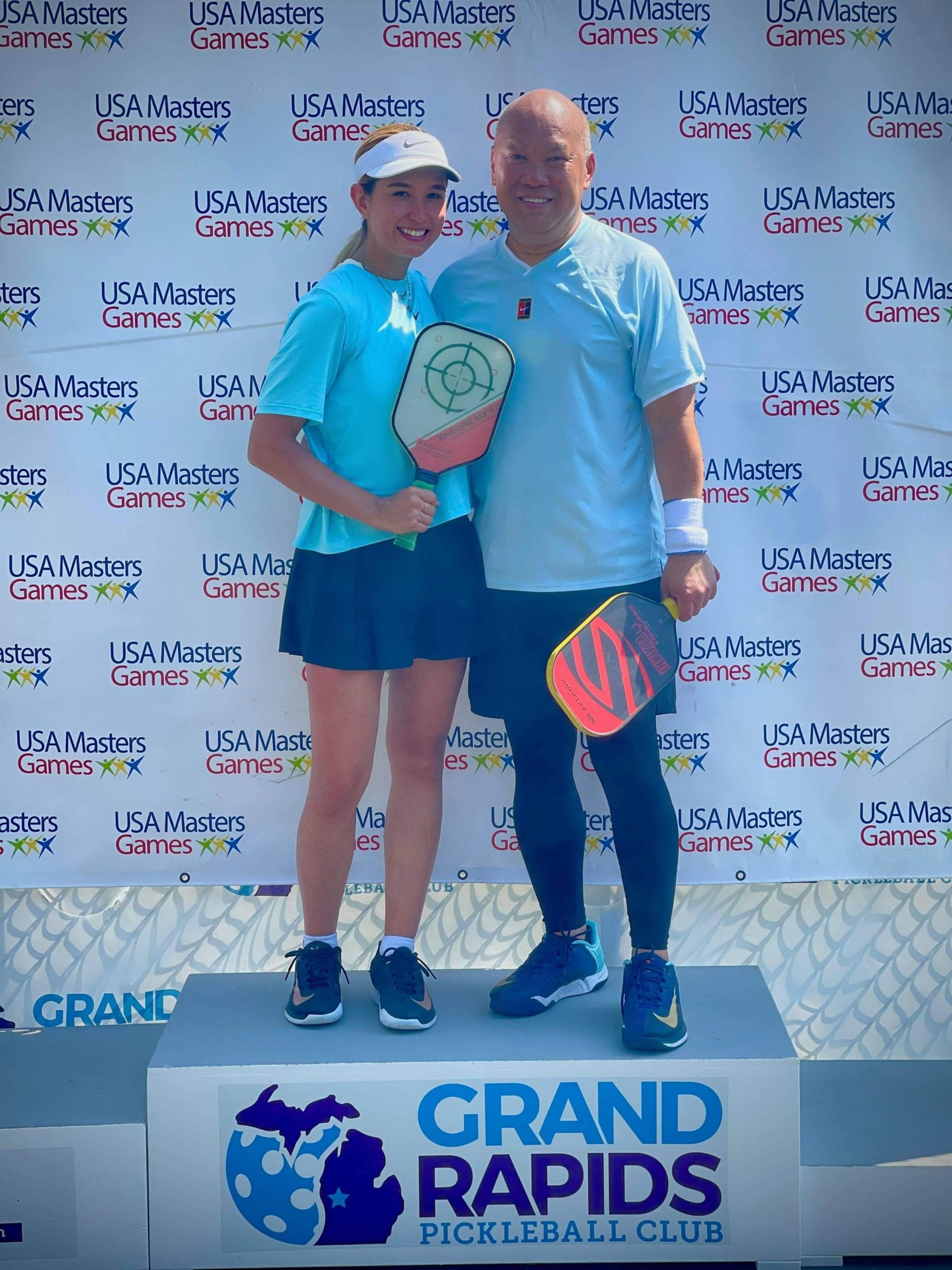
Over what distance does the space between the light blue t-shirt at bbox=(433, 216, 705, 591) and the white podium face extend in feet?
A: 3.51

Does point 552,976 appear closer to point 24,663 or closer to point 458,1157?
point 458,1157

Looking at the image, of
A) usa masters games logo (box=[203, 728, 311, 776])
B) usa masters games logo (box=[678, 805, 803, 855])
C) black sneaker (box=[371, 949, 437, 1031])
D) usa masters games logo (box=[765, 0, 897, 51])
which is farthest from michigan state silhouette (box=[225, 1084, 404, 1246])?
usa masters games logo (box=[765, 0, 897, 51])

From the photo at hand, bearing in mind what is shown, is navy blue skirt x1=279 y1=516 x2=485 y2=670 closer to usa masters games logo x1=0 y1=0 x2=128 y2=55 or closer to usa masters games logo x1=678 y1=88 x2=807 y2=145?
usa masters games logo x1=678 y1=88 x2=807 y2=145

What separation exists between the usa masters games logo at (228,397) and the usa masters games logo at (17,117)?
0.73 metres

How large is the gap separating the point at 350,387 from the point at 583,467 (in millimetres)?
527

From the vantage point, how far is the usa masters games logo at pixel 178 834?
336cm

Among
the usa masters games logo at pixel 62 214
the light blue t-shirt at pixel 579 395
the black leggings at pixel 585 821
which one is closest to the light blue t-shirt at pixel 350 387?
the light blue t-shirt at pixel 579 395

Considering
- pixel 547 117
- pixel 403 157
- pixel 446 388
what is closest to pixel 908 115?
pixel 547 117

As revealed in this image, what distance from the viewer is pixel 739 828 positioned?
3375mm

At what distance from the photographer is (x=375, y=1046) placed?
279 centimetres

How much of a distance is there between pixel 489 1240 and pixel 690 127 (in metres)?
2.61

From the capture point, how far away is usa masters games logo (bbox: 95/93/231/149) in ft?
10.5

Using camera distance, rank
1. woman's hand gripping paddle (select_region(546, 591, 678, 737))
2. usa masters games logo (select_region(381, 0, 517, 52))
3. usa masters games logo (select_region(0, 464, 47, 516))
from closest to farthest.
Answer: woman's hand gripping paddle (select_region(546, 591, 678, 737))
usa masters games logo (select_region(381, 0, 517, 52))
usa masters games logo (select_region(0, 464, 47, 516))

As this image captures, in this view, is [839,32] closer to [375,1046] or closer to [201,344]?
[201,344]
